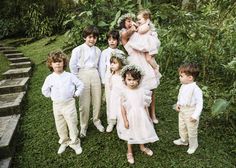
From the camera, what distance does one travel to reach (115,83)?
14.4ft

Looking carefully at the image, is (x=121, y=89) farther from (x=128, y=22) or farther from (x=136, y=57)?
(x=128, y=22)

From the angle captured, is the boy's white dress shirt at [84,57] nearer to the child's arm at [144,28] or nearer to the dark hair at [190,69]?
the child's arm at [144,28]

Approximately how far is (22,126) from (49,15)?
9169 mm

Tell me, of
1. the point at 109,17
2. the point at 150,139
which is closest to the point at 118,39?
the point at 150,139

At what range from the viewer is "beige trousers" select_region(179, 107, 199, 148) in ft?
13.0

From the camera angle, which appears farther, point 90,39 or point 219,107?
point 90,39

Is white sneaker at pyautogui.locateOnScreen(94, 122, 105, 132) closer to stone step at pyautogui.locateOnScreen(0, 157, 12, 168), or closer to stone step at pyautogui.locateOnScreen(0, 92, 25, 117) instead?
stone step at pyautogui.locateOnScreen(0, 157, 12, 168)

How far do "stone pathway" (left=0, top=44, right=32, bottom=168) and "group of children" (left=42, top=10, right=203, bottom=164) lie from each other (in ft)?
2.25

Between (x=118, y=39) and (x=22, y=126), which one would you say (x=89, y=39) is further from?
(x=22, y=126)

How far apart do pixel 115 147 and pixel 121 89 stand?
858 mm

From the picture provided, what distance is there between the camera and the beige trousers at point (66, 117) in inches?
161

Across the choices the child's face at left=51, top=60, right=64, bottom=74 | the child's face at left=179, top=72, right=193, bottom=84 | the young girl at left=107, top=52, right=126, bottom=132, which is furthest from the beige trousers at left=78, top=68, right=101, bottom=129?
the child's face at left=179, top=72, right=193, bottom=84

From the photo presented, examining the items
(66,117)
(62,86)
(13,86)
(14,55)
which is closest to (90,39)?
(62,86)

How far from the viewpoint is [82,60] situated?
4.47 m
